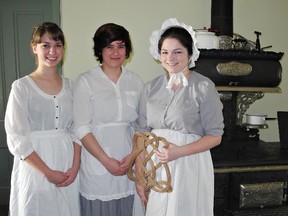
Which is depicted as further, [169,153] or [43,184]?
[43,184]

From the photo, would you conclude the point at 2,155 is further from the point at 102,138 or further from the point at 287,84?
the point at 287,84

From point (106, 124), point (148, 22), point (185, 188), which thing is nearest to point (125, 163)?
point (106, 124)

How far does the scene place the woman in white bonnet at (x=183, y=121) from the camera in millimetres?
1127

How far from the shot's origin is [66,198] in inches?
51.9

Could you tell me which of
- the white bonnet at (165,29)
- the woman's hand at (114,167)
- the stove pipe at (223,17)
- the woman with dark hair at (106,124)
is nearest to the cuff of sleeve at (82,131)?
the woman with dark hair at (106,124)

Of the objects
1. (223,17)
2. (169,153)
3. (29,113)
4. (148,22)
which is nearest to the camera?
(169,153)

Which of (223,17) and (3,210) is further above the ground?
(223,17)

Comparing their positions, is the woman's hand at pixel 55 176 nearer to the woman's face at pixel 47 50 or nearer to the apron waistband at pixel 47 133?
the apron waistband at pixel 47 133

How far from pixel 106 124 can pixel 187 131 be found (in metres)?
0.37

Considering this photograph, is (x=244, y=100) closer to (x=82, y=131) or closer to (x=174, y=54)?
(x=174, y=54)

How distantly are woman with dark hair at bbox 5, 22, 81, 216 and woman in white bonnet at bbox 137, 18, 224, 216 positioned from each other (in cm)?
38

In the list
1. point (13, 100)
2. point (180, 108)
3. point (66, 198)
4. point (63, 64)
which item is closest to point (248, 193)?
point (180, 108)

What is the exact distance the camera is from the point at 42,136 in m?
1.26

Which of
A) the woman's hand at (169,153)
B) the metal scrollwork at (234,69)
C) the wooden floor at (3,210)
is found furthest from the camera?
the wooden floor at (3,210)
